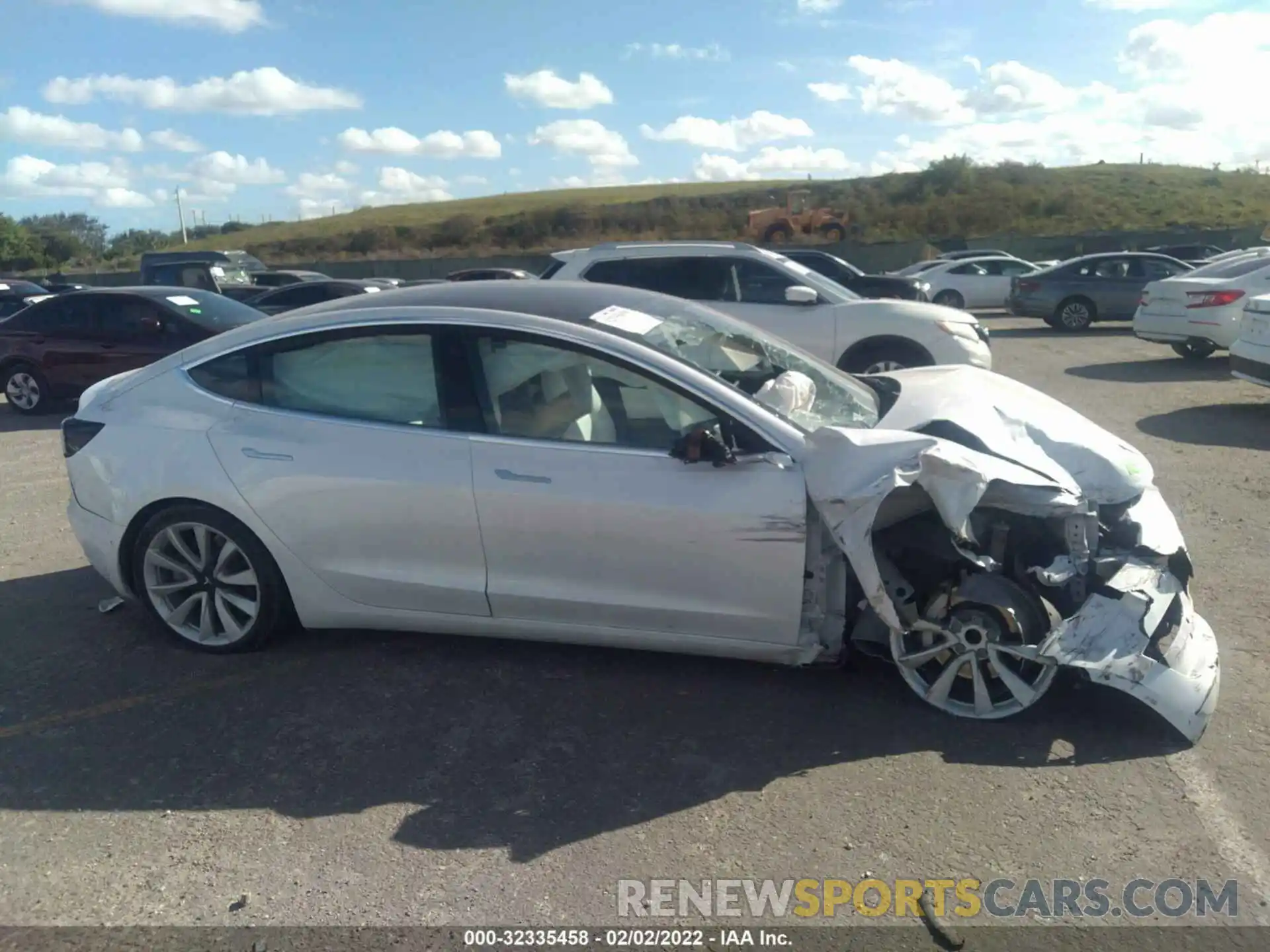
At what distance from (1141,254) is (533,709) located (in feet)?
64.4

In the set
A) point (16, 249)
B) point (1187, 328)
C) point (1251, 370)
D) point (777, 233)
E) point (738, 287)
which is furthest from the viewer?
point (16, 249)

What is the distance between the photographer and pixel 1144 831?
11.0ft

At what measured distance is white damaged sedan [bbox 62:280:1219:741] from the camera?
13.1 feet

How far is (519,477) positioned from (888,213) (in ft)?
214

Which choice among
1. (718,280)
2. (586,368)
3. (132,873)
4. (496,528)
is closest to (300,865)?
(132,873)

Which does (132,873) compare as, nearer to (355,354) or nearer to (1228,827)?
(355,354)

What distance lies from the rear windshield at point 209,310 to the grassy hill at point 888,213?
4657cm

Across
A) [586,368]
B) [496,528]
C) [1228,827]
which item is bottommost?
[1228,827]

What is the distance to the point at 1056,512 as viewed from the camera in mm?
3951

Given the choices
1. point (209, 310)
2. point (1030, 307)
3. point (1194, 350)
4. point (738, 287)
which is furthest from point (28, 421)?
point (1030, 307)

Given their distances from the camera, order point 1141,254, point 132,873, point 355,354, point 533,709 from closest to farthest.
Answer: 1. point 132,873
2. point 533,709
3. point 355,354
4. point 1141,254

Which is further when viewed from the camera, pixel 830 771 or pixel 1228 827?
pixel 830 771

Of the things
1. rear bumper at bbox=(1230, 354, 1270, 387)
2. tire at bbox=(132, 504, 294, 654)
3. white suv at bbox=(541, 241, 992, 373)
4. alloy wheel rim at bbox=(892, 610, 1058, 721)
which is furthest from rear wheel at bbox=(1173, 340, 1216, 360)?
tire at bbox=(132, 504, 294, 654)

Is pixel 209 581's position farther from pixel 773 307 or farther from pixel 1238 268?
pixel 1238 268
